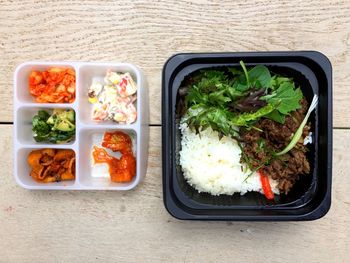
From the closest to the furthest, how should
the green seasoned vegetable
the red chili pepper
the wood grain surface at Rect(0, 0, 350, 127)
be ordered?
the green seasoned vegetable < the red chili pepper < the wood grain surface at Rect(0, 0, 350, 127)

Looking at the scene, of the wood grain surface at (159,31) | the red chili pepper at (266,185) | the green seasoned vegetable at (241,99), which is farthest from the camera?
the wood grain surface at (159,31)

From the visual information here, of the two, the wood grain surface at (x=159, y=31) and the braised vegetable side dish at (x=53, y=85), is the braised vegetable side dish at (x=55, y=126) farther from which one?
the wood grain surface at (x=159, y=31)

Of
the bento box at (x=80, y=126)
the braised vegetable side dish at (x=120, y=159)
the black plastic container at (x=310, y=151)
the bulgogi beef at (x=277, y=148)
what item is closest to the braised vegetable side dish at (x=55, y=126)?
the bento box at (x=80, y=126)

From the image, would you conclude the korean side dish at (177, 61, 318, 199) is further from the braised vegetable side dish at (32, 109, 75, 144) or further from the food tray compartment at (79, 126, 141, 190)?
the braised vegetable side dish at (32, 109, 75, 144)

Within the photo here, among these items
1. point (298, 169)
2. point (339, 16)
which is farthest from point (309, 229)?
point (339, 16)

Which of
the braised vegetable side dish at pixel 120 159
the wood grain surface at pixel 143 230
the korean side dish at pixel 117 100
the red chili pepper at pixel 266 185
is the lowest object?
the wood grain surface at pixel 143 230

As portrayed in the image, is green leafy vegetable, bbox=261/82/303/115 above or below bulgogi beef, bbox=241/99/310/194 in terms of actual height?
above

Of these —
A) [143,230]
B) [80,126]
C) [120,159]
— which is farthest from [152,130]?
[143,230]

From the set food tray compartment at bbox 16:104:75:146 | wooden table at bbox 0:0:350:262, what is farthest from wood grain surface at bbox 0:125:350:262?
food tray compartment at bbox 16:104:75:146
